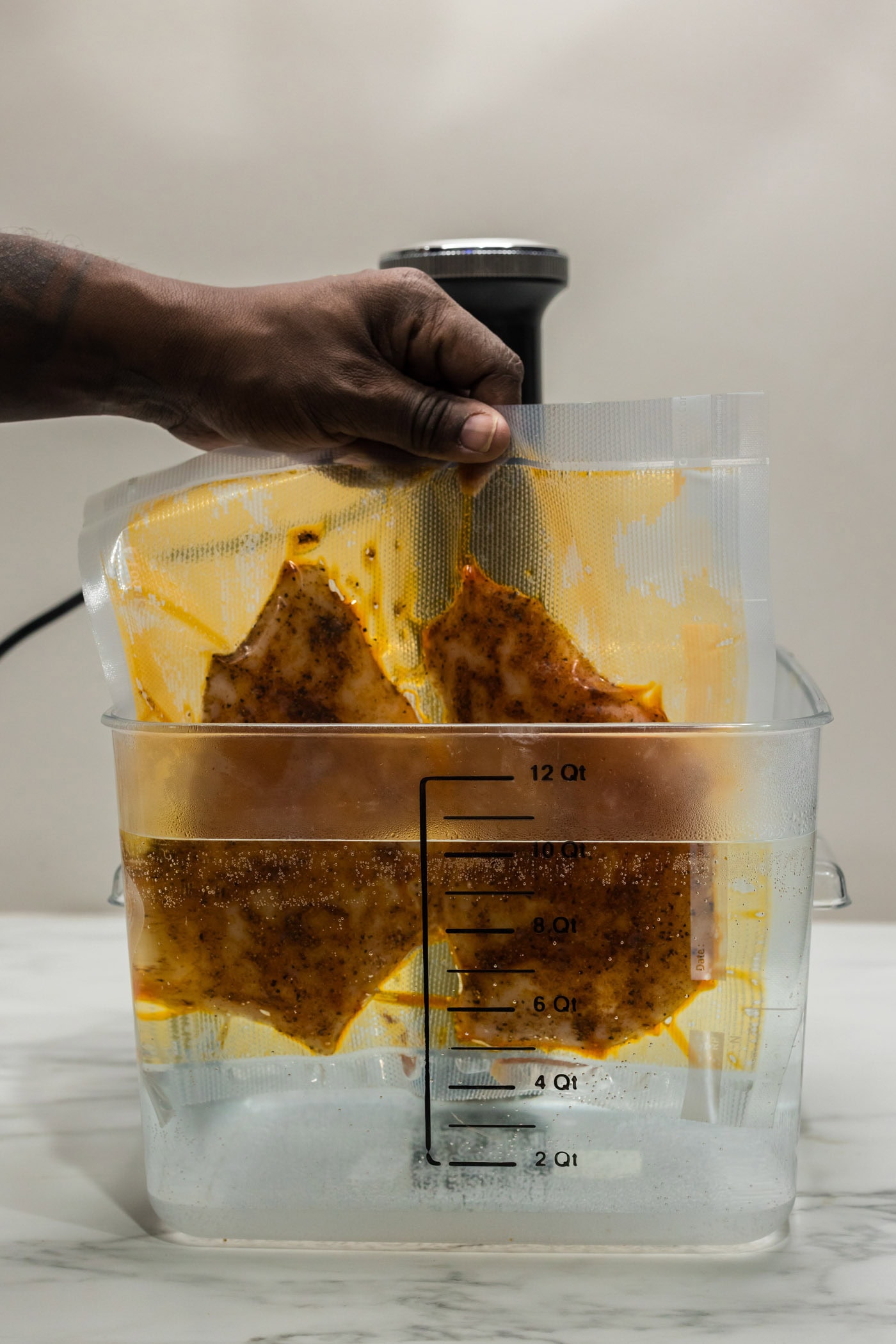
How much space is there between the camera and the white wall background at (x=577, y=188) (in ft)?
3.03

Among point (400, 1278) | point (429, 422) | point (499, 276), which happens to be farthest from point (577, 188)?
point (400, 1278)

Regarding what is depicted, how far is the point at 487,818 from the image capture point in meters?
0.48

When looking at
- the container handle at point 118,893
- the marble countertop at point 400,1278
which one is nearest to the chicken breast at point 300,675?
the container handle at point 118,893

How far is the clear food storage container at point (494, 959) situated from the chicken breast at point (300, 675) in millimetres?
36

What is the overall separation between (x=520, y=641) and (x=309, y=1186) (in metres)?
0.25

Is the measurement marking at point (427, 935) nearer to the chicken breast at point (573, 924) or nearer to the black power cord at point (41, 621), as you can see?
the chicken breast at point (573, 924)

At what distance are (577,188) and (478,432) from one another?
0.55 m

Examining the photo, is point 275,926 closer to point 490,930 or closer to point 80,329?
point 490,930

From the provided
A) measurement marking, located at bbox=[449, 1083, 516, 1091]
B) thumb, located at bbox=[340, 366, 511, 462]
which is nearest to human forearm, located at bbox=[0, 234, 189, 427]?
thumb, located at bbox=[340, 366, 511, 462]

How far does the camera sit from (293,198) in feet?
3.18

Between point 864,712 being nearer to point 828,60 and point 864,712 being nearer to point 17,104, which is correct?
point 828,60

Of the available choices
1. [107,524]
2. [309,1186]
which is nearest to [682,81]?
[107,524]

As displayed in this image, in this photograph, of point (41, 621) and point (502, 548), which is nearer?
point (502, 548)

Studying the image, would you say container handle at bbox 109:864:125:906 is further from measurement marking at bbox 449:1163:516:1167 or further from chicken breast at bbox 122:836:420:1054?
measurement marking at bbox 449:1163:516:1167
